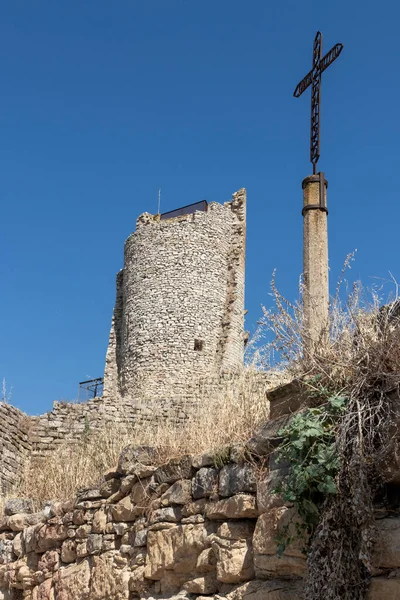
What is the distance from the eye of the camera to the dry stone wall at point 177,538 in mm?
4441

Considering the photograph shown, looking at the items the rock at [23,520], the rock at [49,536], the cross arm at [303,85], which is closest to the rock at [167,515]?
the rock at [49,536]

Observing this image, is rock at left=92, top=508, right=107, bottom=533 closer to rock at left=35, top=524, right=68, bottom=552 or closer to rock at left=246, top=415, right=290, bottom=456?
rock at left=35, top=524, right=68, bottom=552

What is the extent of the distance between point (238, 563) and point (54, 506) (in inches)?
112

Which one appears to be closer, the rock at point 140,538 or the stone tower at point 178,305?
the rock at point 140,538

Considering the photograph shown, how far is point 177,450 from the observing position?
5.95 metres

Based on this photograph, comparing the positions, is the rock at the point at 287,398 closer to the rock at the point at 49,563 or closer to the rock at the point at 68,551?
the rock at the point at 68,551

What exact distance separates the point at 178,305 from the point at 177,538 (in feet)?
60.8

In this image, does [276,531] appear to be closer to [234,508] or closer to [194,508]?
[234,508]

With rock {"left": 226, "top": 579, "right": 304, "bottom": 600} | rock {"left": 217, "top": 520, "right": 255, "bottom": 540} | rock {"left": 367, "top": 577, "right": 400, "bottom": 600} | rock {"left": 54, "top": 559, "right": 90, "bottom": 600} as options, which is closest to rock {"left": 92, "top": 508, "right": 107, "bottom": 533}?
rock {"left": 54, "top": 559, "right": 90, "bottom": 600}

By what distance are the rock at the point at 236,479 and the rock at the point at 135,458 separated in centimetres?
111

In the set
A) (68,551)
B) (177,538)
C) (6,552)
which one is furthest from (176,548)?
(6,552)

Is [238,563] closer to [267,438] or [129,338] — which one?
[267,438]

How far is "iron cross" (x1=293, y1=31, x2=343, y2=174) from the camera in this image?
7.79 meters

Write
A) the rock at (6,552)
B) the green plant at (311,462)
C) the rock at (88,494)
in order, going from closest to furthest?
1. the green plant at (311,462)
2. the rock at (88,494)
3. the rock at (6,552)
